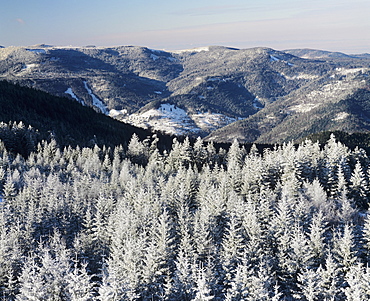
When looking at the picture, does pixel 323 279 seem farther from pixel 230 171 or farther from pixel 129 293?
pixel 230 171

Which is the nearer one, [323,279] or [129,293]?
[129,293]

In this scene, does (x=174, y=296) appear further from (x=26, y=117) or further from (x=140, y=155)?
(x=26, y=117)

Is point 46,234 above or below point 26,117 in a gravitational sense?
below

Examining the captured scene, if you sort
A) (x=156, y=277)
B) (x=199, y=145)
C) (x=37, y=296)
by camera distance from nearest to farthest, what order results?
1. (x=37, y=296)
2. (x=156, y=277)
3. (x=199, y=145)

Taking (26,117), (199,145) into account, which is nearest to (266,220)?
(199,145)

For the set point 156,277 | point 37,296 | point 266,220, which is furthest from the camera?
point 266,220

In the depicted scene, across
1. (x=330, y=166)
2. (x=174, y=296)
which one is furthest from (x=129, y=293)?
(x=330, y=166)
